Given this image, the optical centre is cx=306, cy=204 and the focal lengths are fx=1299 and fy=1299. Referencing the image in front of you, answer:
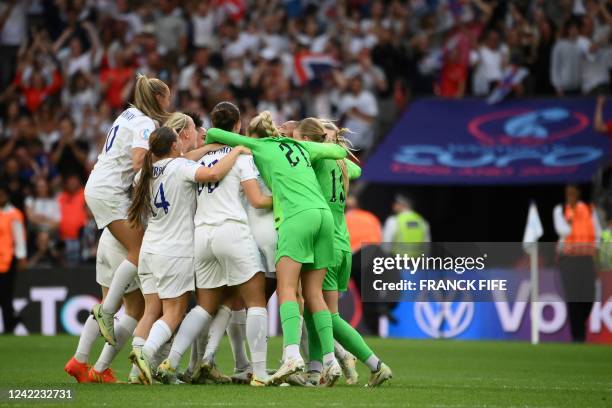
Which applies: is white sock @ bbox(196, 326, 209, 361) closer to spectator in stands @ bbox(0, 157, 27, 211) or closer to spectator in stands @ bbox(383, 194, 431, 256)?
spectator in stands @ bbox(383, 194, 431, 256)

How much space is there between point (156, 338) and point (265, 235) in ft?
3.87

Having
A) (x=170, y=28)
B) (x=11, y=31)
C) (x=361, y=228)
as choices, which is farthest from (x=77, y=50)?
(x=361, y=228)

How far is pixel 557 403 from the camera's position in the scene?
29.6ft

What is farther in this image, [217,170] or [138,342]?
[138,342]

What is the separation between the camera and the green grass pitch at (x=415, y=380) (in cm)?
882

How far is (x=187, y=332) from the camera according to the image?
9.95 m

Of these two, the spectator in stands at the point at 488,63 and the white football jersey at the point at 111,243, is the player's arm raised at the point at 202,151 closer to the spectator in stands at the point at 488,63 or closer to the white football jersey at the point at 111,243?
the white football jersey at the point at 111,243

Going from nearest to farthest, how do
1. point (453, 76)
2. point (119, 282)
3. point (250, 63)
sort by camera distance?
point (119, 282)
point (453, 76)
point (250, 63)

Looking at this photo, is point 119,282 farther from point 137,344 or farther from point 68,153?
point 68,153

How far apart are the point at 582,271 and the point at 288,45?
7.61 meters

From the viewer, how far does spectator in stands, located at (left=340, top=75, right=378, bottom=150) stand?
21453mm

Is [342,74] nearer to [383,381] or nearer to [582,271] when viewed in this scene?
[582,271]

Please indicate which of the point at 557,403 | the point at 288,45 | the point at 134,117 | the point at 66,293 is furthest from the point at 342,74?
the point at 557,403

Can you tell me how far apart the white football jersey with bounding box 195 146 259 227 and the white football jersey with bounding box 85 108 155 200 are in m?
0.62
